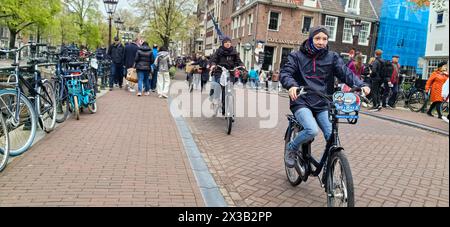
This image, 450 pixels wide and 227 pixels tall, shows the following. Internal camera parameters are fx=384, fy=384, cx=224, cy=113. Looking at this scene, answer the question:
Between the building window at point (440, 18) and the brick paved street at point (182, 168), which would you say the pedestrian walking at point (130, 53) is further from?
the building window at point (440, 18)

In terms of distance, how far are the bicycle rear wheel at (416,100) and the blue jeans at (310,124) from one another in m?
11.6

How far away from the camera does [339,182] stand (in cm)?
323

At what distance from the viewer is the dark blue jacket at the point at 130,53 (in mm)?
13234

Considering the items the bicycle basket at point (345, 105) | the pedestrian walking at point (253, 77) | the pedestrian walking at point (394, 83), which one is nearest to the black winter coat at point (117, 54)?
the pedestrian walking at point (394, 83)

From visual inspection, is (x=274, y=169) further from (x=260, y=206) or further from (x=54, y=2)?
(x=54, y=2)

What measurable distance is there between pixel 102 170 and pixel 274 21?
29.9 m

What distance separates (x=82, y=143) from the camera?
18.2 feet

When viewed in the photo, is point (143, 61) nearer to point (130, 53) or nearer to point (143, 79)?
point (143, 79)

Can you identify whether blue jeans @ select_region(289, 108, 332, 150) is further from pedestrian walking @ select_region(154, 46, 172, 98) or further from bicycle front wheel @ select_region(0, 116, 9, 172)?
pedestrian walking @ select_region(154, 46, 172, 98)

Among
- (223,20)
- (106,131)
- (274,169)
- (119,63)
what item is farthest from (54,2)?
(274,169)

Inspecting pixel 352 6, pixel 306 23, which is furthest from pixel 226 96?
pixel 352 6

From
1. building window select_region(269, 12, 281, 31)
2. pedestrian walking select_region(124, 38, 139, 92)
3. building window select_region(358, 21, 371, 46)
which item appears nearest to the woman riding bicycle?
pedestrian walking select_region(124, 38, 139, 92)
